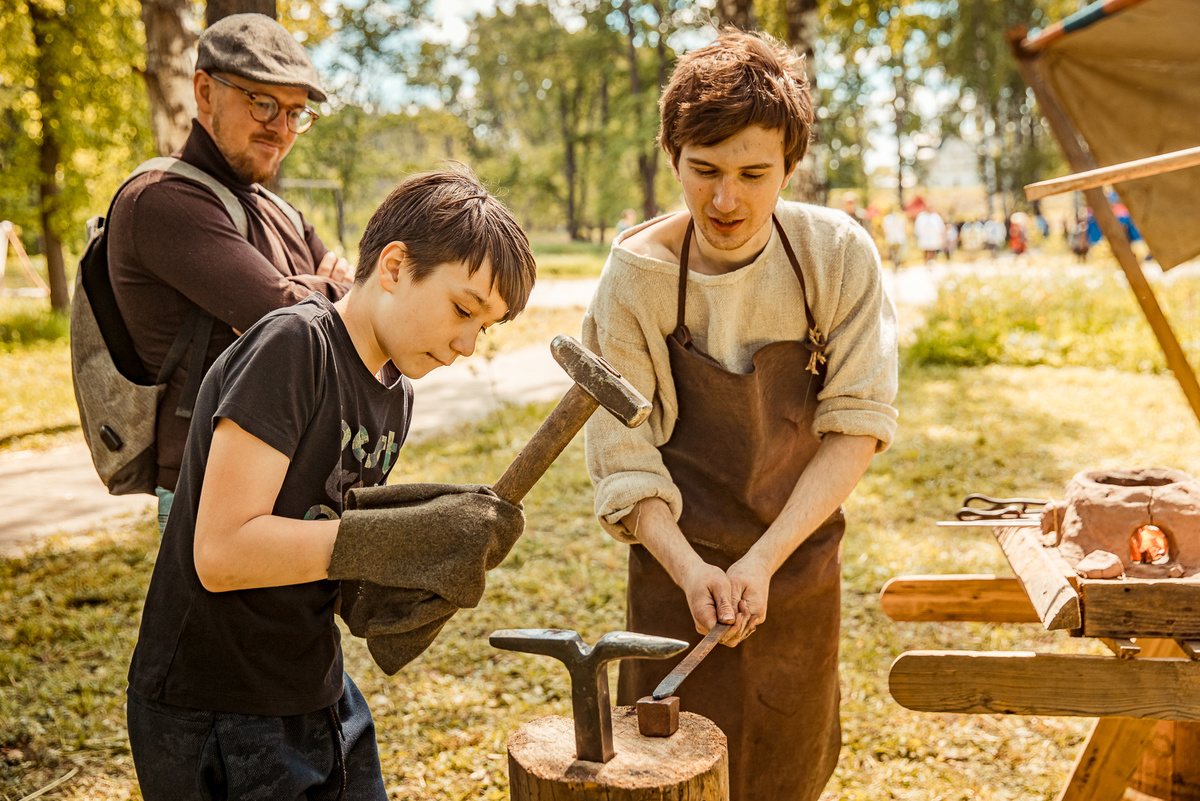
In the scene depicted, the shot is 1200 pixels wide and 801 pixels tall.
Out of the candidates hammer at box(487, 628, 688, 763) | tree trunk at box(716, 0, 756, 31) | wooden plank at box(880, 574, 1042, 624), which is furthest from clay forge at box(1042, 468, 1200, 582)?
tree trunk at box(716, 0, 756, 31)

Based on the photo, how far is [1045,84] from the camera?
13.4 feet

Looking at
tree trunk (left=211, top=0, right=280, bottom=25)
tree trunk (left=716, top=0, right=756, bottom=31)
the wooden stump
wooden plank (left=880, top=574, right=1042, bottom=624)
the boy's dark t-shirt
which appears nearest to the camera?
the wooden stump

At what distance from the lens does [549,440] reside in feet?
4.71

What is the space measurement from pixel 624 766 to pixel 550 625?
2.94m

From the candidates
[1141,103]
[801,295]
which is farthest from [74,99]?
[801,295]

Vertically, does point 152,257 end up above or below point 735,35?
below

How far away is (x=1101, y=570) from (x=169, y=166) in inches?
89.9

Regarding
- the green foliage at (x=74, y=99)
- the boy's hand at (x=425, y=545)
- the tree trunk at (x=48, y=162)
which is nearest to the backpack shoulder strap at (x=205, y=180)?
the boy's hand at (x=425, y=545)

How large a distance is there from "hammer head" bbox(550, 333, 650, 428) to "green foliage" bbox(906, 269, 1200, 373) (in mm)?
9447

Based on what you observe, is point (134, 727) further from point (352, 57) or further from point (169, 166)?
point (352, 57)

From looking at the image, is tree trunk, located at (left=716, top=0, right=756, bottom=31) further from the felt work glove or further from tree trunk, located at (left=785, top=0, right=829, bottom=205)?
the felt work glove

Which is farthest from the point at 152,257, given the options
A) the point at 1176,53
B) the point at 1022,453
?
the point at 1022,453

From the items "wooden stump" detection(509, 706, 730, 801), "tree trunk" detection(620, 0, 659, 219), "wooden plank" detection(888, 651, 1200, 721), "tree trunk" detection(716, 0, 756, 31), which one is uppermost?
"tree trunk" detection(620, 0, 659, 219)

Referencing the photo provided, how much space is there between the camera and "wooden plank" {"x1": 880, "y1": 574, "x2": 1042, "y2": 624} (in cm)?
249
